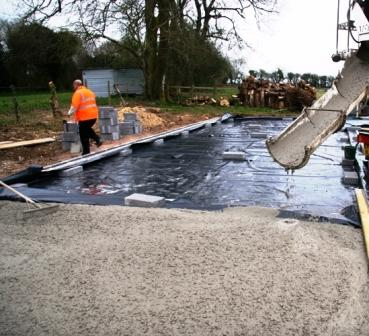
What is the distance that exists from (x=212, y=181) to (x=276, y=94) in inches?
586

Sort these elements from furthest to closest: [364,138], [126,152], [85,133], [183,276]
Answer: [85,133], [126,152], [364,138], [183,276]

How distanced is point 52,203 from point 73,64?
103 feet

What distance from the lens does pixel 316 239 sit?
3635mm

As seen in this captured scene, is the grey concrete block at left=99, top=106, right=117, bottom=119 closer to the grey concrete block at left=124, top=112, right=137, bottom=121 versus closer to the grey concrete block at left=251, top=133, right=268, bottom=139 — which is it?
the grey concrete block at left=124, top=112, right=137, bottom=121

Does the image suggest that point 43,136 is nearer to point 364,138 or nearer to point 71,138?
point 71,138

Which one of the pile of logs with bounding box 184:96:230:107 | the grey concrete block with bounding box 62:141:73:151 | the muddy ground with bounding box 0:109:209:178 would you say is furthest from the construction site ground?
the pile of logs with bounding box 184:96:230:107

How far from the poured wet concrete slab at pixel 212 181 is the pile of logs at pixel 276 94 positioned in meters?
10.6

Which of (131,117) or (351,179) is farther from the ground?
(131,117)

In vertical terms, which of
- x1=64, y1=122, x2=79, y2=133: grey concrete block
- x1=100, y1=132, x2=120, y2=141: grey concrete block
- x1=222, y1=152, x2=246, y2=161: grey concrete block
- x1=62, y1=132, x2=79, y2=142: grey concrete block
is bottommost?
x1=222, y1=152, x2=246, y2=161: grey concrete block

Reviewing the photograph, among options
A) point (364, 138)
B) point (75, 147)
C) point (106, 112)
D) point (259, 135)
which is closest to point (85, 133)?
point (75, 147)

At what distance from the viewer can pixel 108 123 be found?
10.2 m

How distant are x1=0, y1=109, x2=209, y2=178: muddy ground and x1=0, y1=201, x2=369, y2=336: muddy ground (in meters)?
3.92

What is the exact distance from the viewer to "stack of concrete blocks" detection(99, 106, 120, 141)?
1007cm

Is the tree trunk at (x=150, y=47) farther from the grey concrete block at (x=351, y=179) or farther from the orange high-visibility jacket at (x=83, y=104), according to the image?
the grey concrete block at (x=351, y=179)
